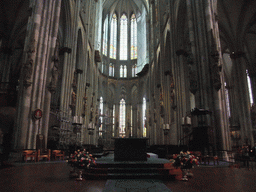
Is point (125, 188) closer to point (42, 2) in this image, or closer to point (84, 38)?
point (42, 2)

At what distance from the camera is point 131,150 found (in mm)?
7418

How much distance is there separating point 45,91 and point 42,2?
196 inches

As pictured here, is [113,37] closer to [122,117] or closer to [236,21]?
[122,117]

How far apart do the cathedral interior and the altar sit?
257 centimetres

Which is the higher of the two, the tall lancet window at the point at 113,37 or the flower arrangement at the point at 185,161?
the tall lancet window at the point at 113,37

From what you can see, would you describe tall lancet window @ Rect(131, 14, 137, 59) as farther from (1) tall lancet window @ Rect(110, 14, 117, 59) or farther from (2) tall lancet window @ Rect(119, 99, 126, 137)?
(2) tall lancet window @ Rect(119, 99, 126, 137)

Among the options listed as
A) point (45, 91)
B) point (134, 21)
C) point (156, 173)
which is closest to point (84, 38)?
point (45, 91)

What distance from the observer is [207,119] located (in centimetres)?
1048

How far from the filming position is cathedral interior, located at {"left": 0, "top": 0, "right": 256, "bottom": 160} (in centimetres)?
1039

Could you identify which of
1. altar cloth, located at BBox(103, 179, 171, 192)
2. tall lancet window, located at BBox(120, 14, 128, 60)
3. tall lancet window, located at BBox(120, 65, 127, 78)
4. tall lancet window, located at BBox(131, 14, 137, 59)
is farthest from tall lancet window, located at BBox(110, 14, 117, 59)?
altar cloth, located at BBox(103, 179, 171, 192)

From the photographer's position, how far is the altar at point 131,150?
7.33 meters

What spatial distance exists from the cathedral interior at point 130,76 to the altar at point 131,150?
257cm

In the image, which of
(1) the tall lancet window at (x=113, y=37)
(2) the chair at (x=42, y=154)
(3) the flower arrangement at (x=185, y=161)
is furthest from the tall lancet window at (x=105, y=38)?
(3) the flower arrangement at (x=185, y=161)

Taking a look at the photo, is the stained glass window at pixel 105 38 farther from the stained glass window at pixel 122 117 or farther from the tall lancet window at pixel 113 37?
the stained glass window at pixel 122 117
